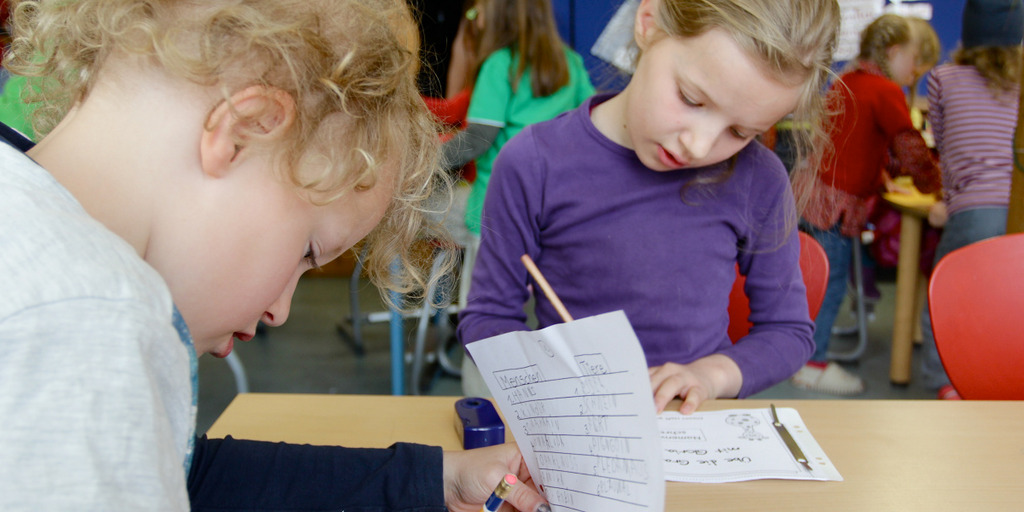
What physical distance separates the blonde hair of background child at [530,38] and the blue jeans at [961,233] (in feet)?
4.16

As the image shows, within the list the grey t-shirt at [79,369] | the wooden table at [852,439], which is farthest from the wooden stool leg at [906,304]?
the grey t-shirt at [79,369]

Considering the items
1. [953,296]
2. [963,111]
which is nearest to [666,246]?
[953,296]

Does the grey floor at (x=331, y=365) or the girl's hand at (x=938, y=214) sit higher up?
the girl's hand at (x=938, y=214)

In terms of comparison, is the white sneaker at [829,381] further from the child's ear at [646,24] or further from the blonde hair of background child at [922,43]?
the child's ear at [646,24]

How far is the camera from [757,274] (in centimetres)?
111

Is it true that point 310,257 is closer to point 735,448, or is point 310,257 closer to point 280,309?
point 280,309

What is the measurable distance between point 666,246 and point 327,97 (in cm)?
64

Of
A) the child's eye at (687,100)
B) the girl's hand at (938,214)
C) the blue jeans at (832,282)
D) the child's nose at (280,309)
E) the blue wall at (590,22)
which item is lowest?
the blue jeans at (832,282)

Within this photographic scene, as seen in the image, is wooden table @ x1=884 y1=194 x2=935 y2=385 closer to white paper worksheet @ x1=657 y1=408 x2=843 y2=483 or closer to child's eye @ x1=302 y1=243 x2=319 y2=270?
white paper worksheet @ x1=657 y1=408 x2=843 y2=483

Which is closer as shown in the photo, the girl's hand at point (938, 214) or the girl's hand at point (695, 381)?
the girl's hand at point (695, 381)

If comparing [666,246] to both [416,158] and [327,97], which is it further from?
[327,97]

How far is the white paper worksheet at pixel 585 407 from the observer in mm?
485

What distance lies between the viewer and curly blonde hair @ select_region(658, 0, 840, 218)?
2.86 feet

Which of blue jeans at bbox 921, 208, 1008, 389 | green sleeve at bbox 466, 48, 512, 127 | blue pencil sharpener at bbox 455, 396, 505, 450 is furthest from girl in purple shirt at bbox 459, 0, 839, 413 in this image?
blue jeans at bbox 921, 208, 1008, 389
